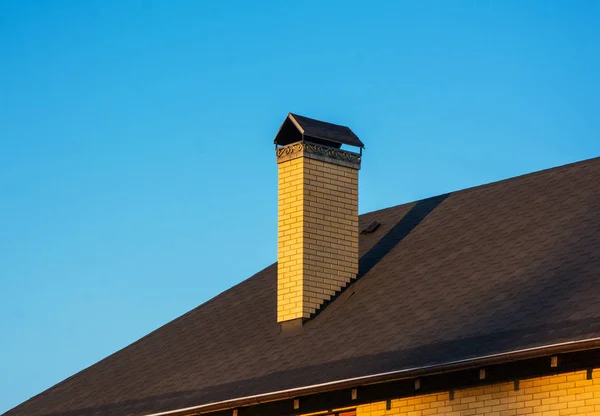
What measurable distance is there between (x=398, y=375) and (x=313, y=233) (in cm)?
663

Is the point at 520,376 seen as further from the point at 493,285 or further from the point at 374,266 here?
the point at 374,266

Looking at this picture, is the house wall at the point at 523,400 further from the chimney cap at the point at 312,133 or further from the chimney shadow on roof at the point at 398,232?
the chimney cap at the point at 312,133

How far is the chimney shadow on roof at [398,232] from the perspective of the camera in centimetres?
2453

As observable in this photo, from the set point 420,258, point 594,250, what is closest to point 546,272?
point 594,250

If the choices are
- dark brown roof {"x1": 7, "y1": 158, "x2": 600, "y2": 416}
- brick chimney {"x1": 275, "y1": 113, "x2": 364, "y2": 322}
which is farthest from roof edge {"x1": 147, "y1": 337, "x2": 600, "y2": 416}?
brick chimney {"x1": 275, "y1": 113, "x2": 364, "y2": 322}

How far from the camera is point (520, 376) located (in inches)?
672

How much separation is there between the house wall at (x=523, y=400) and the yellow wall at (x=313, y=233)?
5316 millimetres

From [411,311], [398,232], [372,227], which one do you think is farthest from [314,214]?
[411,311]

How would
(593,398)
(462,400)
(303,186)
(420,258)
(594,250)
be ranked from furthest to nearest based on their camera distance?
(303,186), (420,258), (594,250), (462,400), (593,398)

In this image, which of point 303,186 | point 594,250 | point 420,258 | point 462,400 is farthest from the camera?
point 303,186

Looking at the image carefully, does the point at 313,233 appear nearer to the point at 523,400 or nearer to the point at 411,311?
the point at 411,311

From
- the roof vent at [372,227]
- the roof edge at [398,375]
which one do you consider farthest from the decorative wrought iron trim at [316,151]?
the roof edge at [398,375]

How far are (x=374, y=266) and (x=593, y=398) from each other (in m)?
8.30

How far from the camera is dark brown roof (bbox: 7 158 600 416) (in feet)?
60.0
